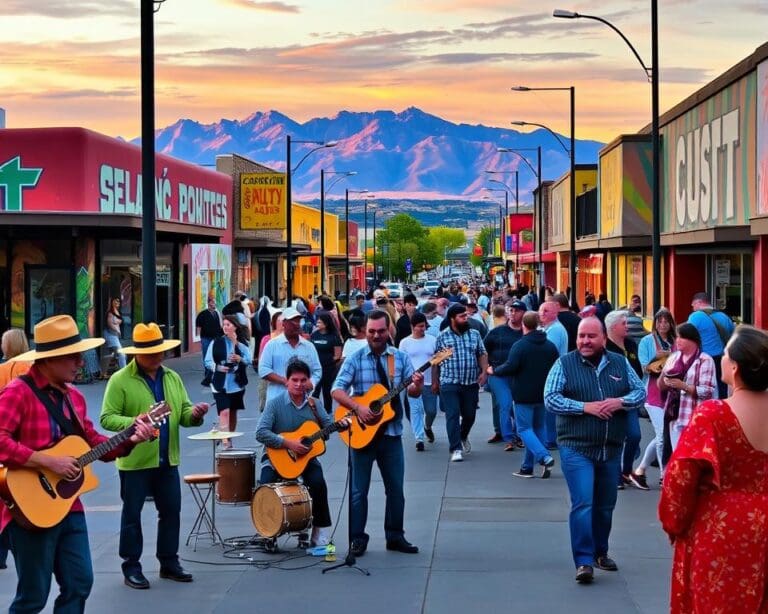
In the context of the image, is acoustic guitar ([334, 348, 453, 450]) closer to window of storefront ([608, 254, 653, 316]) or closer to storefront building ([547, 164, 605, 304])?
window of storefront ([608, 254, 653, 316])

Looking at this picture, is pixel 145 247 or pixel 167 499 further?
pixel 145 247

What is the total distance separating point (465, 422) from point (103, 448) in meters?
8.25

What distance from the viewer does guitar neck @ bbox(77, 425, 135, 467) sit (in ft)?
22.2

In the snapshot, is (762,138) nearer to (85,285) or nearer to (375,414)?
(375,414)

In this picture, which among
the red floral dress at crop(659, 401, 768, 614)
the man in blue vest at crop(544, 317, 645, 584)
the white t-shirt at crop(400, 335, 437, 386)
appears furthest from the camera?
the white t-shirt at crop(400, 335, 437, 386)

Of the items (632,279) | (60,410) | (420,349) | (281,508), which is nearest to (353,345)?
(420,349)

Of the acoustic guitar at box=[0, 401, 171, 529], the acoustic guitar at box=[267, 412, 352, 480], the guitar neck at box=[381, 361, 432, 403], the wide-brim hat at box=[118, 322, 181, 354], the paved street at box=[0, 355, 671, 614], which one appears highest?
the wide-brim hat at box=[118, 322, 181, 354]

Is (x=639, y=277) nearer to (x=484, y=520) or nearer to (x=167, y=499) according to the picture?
(x=484, y=520)

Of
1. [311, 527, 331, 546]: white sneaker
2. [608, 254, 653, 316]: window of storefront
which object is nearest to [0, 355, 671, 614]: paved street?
[311, 527, 331, 546]: white sneaker

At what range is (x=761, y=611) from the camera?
5219 mm

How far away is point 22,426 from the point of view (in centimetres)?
659

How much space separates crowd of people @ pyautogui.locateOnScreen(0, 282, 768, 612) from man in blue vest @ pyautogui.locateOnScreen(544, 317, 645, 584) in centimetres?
1

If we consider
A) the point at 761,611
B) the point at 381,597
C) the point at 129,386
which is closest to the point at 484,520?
the point at 381,597

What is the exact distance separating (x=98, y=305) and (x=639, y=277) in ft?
50.0
